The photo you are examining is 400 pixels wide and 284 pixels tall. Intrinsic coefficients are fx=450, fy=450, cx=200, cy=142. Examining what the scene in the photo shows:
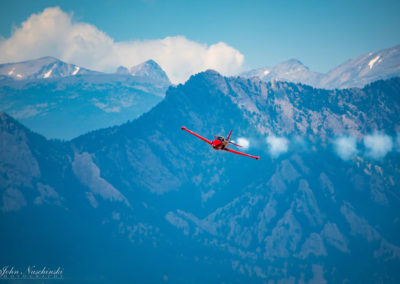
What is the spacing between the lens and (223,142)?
172 meters
